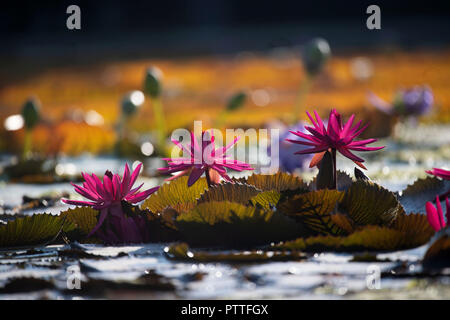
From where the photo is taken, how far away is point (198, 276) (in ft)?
3.94

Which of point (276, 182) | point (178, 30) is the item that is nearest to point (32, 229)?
point (276, 182)

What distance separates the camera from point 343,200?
1354 mm

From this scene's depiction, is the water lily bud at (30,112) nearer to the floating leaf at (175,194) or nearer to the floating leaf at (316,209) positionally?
the floating leaf at (175,194)

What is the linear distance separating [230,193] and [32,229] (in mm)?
411

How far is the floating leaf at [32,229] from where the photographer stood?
1.42m

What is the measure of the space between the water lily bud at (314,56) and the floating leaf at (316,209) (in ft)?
5.64

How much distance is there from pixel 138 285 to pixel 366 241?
0.42 m

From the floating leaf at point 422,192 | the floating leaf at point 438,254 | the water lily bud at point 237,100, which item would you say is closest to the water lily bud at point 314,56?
the water lily bud at point 237,100

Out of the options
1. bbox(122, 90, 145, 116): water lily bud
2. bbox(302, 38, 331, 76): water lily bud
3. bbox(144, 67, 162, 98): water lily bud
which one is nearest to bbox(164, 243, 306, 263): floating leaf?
bbox(144, 67, 162, 98): water lily bud

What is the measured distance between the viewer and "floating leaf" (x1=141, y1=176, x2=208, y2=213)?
150 centimetres

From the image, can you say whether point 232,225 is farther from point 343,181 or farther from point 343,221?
point 343,181
